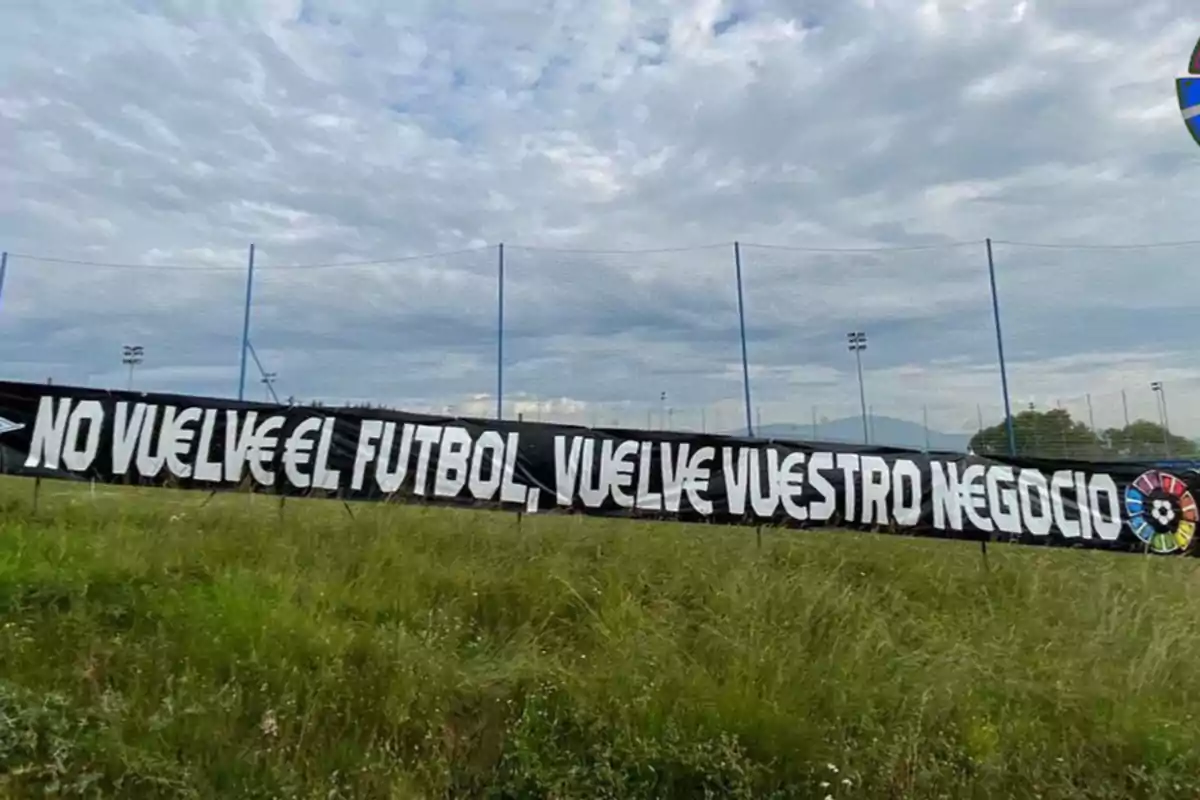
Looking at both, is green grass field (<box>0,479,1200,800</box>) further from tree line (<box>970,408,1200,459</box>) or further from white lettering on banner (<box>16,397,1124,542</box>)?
tree line (<box>970,408,1200,459</box>)

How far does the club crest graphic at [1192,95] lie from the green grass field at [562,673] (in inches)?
158

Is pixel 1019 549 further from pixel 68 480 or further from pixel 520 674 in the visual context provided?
pixel 68 480

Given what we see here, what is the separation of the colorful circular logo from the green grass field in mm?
1101

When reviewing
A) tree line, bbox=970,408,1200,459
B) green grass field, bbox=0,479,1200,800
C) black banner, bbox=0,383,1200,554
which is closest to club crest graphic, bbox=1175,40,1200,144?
black banner, bbox=0,383,1200,554

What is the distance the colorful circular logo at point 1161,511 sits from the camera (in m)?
7.48

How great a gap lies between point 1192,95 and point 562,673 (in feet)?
23.5

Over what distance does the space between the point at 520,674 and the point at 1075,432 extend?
18264mm

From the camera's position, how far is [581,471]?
7449 millimetres

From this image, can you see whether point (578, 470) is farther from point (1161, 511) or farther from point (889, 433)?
point (889, 433)

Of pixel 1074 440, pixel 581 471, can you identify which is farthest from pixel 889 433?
pixel 581 471

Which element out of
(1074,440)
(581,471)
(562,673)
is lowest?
(562,673)

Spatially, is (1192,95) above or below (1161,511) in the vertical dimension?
above

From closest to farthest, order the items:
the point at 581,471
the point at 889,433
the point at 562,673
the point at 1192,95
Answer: the point at 562,673, the point at 1192,95, the point at 581,471, the point at 889,433

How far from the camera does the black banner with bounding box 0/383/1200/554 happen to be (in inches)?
286
